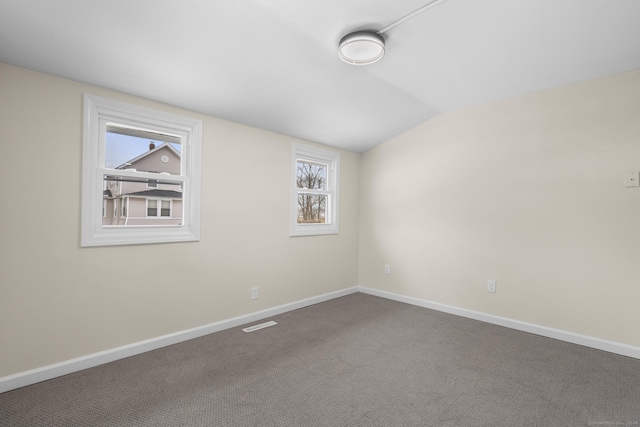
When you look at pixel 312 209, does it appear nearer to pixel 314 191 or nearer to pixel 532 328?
pixel 314 191

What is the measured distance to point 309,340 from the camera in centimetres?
286

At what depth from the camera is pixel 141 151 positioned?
2.67 metres

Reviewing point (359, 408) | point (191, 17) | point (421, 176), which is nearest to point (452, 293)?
point (421, 176)

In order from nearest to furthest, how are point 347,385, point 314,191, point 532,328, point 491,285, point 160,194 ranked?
1. point 347,385
2. point 160,194
3. point 532,328
4. point 491,285
5. point 314,191

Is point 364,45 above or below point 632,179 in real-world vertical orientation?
above

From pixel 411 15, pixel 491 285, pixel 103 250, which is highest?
pixel 411 15

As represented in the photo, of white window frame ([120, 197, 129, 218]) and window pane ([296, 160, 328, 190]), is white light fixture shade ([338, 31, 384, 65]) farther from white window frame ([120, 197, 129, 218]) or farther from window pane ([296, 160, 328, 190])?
white window frame ([120, 197, 129, 218])

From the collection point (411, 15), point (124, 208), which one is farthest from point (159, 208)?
point (411, 15)

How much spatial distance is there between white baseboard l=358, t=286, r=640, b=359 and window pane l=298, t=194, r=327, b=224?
145 cm

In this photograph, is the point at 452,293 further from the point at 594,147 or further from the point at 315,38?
the point at 315,38

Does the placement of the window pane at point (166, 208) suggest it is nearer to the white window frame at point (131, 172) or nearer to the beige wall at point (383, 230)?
the white window frame at point (131, 172)

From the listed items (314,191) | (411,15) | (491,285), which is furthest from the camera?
(314,191)

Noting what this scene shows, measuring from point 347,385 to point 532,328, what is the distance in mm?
2186

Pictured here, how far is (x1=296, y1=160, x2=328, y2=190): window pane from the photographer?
13.3ft
